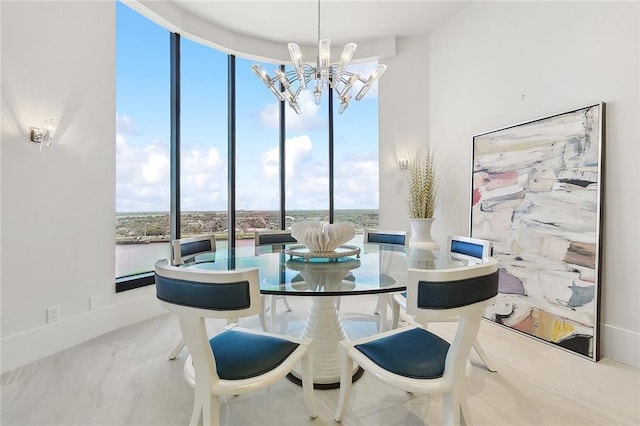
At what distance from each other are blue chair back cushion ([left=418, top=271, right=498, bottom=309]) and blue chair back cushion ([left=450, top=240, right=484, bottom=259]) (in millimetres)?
1198

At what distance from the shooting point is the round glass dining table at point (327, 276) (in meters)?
1.52

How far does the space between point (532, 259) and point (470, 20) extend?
2.74 meters

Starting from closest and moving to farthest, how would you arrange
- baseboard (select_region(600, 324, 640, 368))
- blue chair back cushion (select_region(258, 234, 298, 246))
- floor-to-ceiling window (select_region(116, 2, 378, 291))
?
baseboard (select_region(600, 324, 640, 368)), blue chair back cushion (select_region(258, 234, 298, 246)), floor-to-ceiling window (select_region(116, 2, 378, 291))

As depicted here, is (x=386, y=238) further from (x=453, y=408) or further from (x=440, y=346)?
(x=453, y=408)

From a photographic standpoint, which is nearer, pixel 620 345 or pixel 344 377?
pixel 344 377

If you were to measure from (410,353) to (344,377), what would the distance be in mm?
362

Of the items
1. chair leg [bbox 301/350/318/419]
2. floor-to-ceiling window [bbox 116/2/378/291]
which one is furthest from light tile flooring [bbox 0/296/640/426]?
floor-to-ceiling window [bbox 116/2/378/291]

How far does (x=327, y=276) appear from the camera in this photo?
5.65ft

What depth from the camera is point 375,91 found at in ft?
15.0

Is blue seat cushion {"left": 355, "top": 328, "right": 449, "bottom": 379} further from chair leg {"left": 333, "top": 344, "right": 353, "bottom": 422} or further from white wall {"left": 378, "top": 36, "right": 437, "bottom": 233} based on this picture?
white wall {"left": 378, "top": 36, "right": 437, "bottom": 233}

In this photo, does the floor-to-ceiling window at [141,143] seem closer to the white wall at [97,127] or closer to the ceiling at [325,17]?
the white wall at [97,127]

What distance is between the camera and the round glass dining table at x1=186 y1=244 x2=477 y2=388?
1520 mm

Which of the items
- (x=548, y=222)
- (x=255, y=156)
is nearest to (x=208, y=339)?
(x=548, y=222)

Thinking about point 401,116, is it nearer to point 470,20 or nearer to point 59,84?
point 470,20
